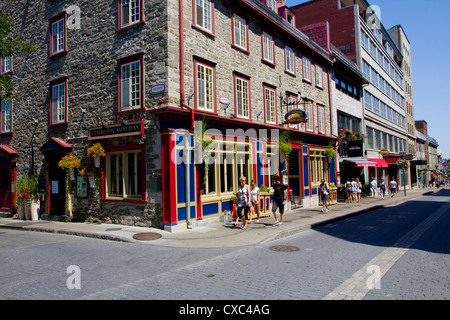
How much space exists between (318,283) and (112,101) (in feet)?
34.3

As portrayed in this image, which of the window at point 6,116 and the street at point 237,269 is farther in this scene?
the window at point 6,116

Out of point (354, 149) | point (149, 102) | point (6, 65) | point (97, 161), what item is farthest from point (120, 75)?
point (354, 149)

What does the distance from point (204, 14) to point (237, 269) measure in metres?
10.5

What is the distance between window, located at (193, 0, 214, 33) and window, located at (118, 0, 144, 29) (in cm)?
206

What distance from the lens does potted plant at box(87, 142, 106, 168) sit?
12875 mm

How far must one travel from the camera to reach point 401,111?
49.7 meters

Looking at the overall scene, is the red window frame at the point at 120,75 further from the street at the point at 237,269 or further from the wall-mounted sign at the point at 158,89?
the street at the point at 237,269

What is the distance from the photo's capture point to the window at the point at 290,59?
63.0 ft

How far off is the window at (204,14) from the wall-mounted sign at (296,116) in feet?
20.1

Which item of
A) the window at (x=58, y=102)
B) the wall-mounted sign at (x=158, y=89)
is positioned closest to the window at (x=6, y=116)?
the window at (x=58, y=102)

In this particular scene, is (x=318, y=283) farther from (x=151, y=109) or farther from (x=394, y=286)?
(x=151, y=109)

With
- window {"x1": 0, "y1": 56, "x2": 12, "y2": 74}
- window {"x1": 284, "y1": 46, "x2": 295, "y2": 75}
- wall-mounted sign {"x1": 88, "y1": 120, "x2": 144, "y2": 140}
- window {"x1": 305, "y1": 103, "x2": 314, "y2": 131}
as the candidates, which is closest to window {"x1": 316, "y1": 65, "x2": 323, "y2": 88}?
window {"x1": 305, "y1": 103, "x2": 314, "y2": 131}

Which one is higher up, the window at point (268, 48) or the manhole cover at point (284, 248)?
the window at point (268, 48)
